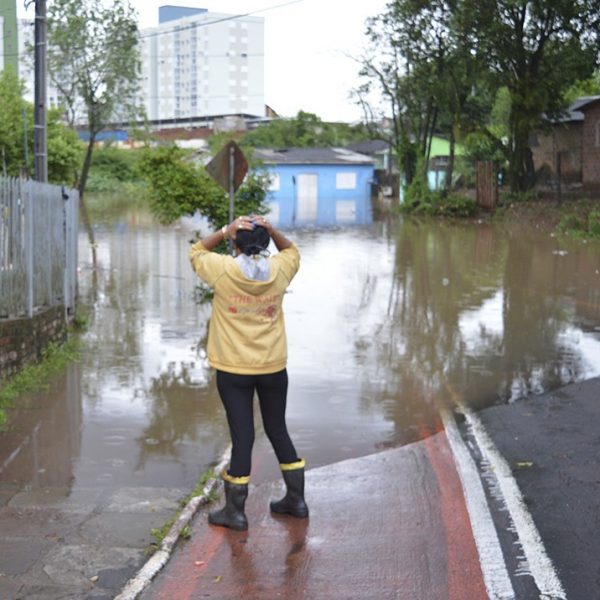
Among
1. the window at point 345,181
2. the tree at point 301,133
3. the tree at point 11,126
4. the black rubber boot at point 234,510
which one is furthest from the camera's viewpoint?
the tree at point 301,133

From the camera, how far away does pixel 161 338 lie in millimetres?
12805

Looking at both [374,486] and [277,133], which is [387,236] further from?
[277,133]

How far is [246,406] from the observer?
569 cm

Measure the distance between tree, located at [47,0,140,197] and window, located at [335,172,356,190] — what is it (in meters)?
20.4

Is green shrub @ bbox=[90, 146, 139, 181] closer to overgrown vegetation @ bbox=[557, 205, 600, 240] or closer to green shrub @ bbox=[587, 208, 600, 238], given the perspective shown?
overgrown vegetation @ bbox=[557, 205, 600, 240]

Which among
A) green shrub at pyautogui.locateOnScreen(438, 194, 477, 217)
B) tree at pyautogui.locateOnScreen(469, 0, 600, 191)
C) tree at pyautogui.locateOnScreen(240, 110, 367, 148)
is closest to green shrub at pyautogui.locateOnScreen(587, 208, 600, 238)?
tree at pyautogui.locateOnScreen(469, 0, 600, 191)

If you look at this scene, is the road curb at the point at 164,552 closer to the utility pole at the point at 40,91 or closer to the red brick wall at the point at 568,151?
the utility pole at the point at 40,91

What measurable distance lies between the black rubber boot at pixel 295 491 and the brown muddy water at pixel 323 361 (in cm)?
119

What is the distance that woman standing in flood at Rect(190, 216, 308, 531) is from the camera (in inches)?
219

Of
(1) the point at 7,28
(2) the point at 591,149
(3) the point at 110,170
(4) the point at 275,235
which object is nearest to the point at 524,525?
(4) the point at 275,235

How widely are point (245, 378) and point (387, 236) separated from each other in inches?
1042

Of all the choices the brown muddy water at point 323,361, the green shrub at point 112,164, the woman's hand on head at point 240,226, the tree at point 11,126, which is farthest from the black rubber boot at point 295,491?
the green shrub at point 112,164

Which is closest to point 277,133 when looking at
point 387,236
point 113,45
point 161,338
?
point 113,45

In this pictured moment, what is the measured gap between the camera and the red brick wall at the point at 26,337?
30.5ft
